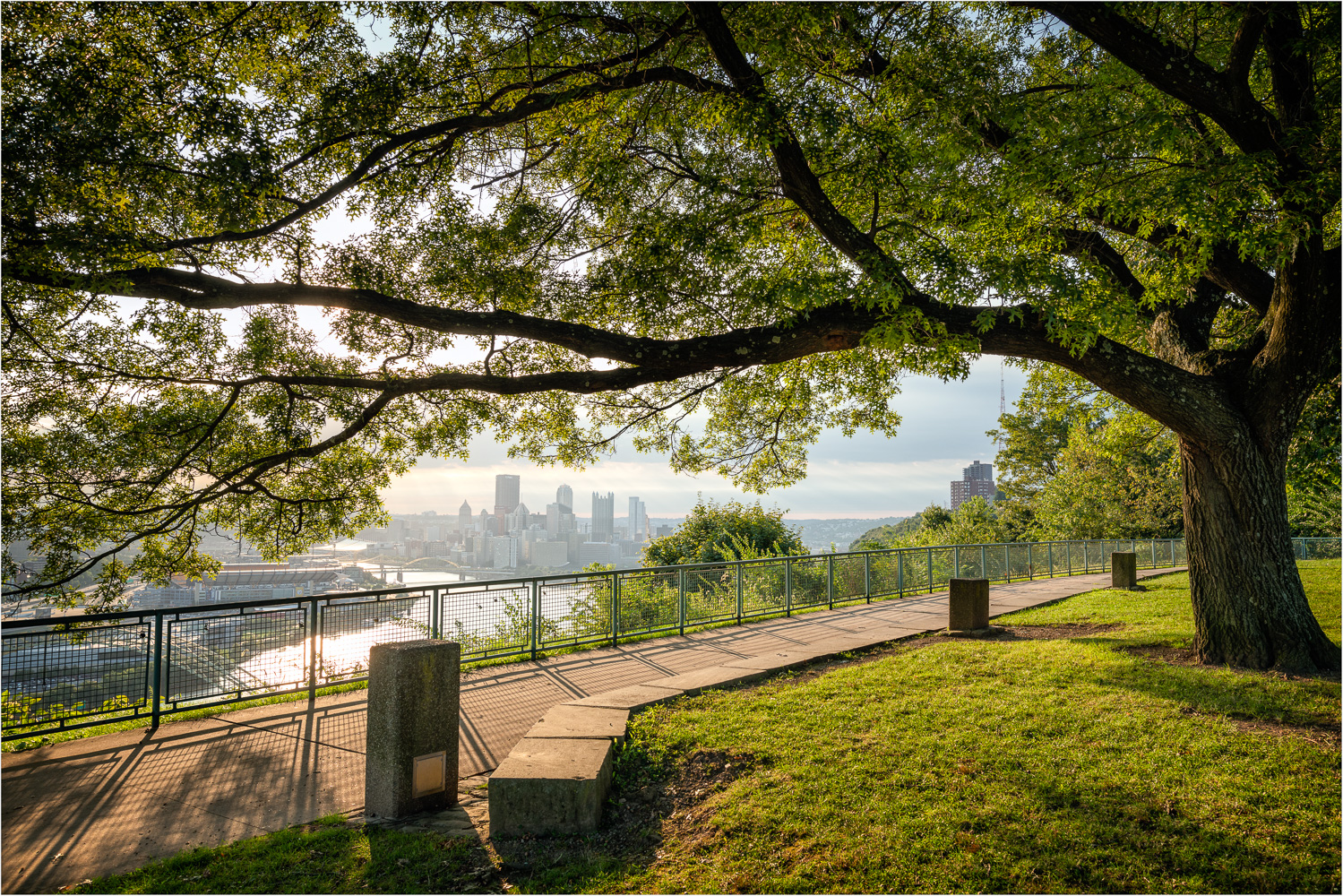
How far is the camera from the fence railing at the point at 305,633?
645cm

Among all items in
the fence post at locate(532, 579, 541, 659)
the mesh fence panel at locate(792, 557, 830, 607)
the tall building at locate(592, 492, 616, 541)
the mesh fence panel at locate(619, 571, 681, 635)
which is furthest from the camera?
the tall building at locate(592, 492, 616, 541)

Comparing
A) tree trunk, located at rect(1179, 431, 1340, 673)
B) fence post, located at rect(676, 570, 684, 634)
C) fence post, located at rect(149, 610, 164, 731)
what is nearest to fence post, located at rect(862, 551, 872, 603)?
fence post, located at rect(676, 570, 684, 634)

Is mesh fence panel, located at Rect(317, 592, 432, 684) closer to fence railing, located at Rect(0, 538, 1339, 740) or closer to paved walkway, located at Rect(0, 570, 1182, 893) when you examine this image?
fence railing, located at Rect(0, 538, 1339, 740)

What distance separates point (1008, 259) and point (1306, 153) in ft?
10.1

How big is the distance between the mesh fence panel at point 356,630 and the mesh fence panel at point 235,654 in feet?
0.79

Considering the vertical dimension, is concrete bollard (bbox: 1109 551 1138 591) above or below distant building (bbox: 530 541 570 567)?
above

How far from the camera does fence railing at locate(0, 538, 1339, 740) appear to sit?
21.2 feet

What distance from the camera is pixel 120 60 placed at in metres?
6.42

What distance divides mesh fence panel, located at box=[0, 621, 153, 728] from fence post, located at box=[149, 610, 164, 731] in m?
0.06

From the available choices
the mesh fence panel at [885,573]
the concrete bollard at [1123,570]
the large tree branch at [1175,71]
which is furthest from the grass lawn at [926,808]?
the concrete bollard at [1123,570]

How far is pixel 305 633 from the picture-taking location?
26.2 ft

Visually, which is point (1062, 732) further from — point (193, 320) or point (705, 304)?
point (193, 320)

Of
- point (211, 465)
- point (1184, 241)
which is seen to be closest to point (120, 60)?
point (211, 465)

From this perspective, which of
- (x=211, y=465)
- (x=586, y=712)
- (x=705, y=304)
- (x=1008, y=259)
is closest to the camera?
(x=586, y=712)
